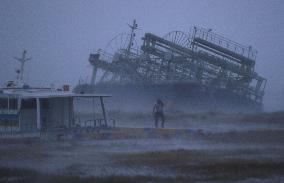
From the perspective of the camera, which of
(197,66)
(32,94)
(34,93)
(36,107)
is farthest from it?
(197,66)

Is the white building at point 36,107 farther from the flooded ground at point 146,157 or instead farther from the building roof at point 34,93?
the flooded ground at point 146,157

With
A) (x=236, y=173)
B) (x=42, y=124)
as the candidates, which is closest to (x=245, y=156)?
(x=236, y=173)

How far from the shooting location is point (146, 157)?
49.0 ft

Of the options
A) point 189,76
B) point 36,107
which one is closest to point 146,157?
point 36,107

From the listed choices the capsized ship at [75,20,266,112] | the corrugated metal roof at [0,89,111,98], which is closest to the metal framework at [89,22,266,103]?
the capsized ship at [75,20,266,112]

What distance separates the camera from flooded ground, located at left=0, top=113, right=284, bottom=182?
1192 cm

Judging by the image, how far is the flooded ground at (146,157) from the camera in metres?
11.9

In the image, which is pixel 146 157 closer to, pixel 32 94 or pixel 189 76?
pixel 32 94

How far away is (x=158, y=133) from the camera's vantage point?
22.6 meters

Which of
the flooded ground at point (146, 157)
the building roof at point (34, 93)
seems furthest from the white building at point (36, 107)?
the flooded ground at point (146, 157)

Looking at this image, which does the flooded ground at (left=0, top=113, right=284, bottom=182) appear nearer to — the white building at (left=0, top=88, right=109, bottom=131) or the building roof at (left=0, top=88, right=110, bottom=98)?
the white building at (left=0, top=88, right=109, bottom=131)

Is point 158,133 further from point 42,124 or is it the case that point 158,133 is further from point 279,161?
point 279,161

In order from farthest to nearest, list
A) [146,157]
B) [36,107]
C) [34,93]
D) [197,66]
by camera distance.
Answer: [197,66], [34,93], [36,107], [146,157]

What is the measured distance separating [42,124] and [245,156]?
1027 cm
